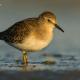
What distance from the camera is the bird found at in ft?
44.9

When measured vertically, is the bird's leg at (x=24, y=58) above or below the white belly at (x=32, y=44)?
below

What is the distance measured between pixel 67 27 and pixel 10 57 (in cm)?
451

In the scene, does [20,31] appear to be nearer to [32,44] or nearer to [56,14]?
[32,44]

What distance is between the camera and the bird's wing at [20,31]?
1392cm

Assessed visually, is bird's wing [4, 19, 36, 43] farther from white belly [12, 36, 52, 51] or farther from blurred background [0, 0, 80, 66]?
blurred background [0, 0, 80, 66]

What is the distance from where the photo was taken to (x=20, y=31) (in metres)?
14.1
